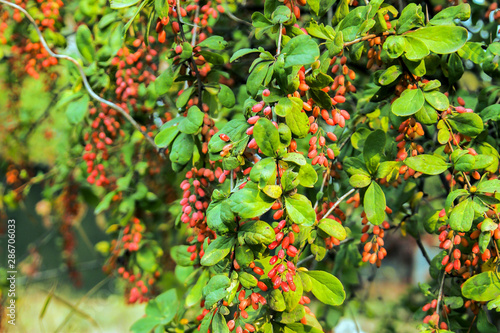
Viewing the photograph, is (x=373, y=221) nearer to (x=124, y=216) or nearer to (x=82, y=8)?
(x=124, y=216)

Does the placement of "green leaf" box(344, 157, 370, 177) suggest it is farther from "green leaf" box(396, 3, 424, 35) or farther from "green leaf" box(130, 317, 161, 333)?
"green leaf" box(130, 317, 161, 333)

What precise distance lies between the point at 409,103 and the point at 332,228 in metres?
0.23

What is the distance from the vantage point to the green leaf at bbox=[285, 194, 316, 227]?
590 millimetres

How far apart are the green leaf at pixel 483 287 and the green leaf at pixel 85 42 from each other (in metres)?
1.26

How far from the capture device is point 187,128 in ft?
2.59

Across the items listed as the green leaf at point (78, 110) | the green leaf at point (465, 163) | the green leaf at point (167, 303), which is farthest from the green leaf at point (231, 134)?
the green leaf at point (78, 110)

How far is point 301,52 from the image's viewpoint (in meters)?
0.61

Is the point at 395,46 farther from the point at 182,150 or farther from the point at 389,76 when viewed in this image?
the point at 182,150

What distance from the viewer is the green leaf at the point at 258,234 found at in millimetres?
574

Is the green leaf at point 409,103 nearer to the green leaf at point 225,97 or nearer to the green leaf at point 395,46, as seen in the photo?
the green leaf at point 395,46

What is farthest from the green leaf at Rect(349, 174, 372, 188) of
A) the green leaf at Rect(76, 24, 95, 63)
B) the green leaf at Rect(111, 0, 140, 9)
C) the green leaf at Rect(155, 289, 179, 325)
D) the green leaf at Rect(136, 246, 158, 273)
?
the green leaf at Rect(76, 24, 95, 63)

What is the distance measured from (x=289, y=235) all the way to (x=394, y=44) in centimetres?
33

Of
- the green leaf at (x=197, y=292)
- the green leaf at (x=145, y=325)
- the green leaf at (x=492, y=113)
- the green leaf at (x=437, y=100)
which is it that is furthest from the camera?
the green leaf at (x=145, y=325)

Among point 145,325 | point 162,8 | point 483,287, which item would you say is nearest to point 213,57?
point 162,8
